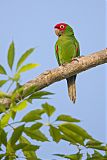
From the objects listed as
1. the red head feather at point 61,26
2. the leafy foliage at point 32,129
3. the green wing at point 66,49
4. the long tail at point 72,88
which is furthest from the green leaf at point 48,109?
the red head feather at point 61,26

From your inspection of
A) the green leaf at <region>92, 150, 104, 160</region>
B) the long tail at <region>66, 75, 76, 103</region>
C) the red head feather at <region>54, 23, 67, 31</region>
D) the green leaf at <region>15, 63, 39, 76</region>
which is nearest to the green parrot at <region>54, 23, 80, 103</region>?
the long tail at <region>66, 75, 76, 103</region>

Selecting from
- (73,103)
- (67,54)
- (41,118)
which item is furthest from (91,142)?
(67,54)

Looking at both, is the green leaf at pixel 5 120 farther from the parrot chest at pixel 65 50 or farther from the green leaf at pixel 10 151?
the parrot chest at pixel 65 50

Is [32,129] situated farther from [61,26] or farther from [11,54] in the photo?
[61,26]

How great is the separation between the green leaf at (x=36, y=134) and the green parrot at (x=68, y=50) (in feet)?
10.8

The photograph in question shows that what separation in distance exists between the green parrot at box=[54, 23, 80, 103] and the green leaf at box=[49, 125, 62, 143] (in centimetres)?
330

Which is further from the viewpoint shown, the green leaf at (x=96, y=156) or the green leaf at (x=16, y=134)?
the green leaf at (x=96, y=156)

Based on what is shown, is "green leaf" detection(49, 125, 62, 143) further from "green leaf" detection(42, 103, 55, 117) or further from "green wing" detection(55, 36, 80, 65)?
"green wing" detection(55, 36, 80, 65)

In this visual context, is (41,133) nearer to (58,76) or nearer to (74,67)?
(58,76)

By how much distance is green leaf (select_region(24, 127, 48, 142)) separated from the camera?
3.88ft

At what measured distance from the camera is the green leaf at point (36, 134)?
3.88ft

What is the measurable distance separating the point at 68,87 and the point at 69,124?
11.1ft

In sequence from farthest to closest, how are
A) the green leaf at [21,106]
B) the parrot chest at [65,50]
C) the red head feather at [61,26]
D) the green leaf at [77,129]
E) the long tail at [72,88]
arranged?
the red head feather at [61,26] < the parrot chest at [65,50] < the long tail at [72,88] < the green leaf at [77,129] < the green leaf at [21,106]

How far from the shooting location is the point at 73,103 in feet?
14.4
